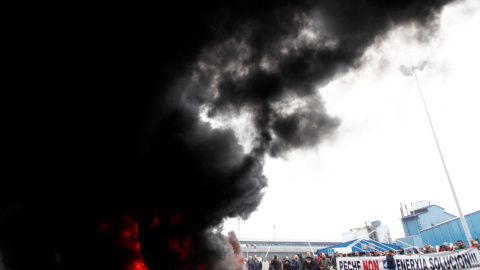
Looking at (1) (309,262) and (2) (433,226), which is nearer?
(1) (309,262)

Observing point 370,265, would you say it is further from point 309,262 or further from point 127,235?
point 127,235

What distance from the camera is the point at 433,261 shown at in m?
10.9

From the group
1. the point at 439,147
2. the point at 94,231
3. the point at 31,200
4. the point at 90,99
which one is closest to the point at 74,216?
the point at 94,231

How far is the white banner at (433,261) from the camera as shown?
999cm

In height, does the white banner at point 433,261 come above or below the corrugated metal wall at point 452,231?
below

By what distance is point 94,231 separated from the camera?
68.9 ft

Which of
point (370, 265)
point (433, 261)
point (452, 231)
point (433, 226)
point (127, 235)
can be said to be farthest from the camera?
point (433, 226)

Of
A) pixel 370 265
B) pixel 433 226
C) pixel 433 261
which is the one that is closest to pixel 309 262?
pixel 370 265

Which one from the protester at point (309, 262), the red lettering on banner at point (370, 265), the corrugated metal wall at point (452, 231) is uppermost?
the corrugated metal wall at point (452, 231)

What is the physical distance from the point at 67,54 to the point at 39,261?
17706 millimetres

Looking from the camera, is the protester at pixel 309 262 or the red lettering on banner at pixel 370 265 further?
the protester at pixel 309 262

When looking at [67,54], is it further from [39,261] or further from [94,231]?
[39,261]

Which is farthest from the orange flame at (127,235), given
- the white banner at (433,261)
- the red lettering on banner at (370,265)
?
the white banner at (433,261)

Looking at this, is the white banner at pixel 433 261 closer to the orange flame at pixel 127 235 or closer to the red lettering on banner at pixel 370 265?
the red lettering on banner at pixel 370 265
